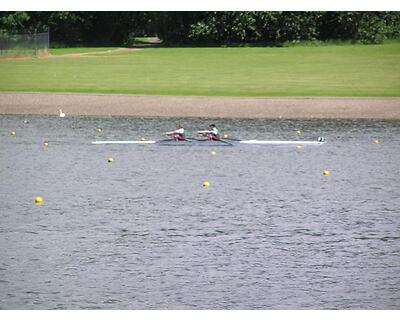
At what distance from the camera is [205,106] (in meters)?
46.6

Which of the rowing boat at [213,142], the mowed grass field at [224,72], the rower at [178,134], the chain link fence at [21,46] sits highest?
the rower at [178,134]

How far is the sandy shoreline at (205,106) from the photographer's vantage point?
44.8 meters

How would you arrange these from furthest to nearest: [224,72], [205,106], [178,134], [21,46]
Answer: [21,46] → [224,72] → [205,106] → [178,134]

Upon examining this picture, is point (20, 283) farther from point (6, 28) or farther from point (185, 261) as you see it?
point (6, 28)

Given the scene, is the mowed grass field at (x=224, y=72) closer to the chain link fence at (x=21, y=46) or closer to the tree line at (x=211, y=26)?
the tree line at (x=211, y=26)

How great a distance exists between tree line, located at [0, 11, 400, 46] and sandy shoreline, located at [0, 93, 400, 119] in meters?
33.5

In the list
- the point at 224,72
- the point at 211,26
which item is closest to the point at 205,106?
the point at 224,72

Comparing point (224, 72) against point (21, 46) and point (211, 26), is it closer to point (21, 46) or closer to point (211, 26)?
point (21, 46)

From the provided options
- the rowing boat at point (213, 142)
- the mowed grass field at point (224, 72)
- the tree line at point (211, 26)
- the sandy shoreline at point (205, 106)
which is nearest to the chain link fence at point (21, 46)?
the mowed grass field at point (224, 72)

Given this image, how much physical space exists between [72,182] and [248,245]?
31.2 feet

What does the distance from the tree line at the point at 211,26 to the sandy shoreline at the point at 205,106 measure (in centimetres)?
3349

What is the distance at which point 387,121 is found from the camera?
141ft

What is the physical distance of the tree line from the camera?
81562 millimetres

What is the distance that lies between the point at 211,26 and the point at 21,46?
57.7 ft
